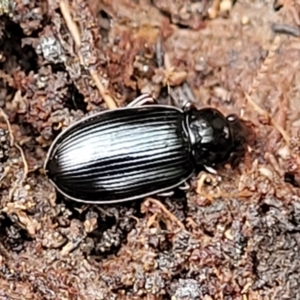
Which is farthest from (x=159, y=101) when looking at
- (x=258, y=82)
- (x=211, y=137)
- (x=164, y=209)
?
(x=164, y=209)

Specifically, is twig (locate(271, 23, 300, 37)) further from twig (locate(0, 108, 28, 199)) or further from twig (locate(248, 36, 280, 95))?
twig (locate(0, 108, 28, 199))

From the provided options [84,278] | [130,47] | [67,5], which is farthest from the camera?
[130,47]

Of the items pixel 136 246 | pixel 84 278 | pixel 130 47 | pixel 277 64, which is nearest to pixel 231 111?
pixel 277 64

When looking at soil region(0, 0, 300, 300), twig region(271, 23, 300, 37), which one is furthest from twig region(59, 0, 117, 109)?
twig region(271, 23, 300, 37)

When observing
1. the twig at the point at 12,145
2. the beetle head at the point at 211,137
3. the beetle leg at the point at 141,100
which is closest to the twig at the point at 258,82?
the beetle head at the point at 211,137

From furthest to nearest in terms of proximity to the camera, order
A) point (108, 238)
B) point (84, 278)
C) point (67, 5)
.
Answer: point (67, 5), point (108, 238), point (84, 278)

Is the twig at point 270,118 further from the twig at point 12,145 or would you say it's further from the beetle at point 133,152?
the twig at point 12,145

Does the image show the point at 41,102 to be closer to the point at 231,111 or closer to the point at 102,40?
the point at 102,40

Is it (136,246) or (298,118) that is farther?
(298,118)
